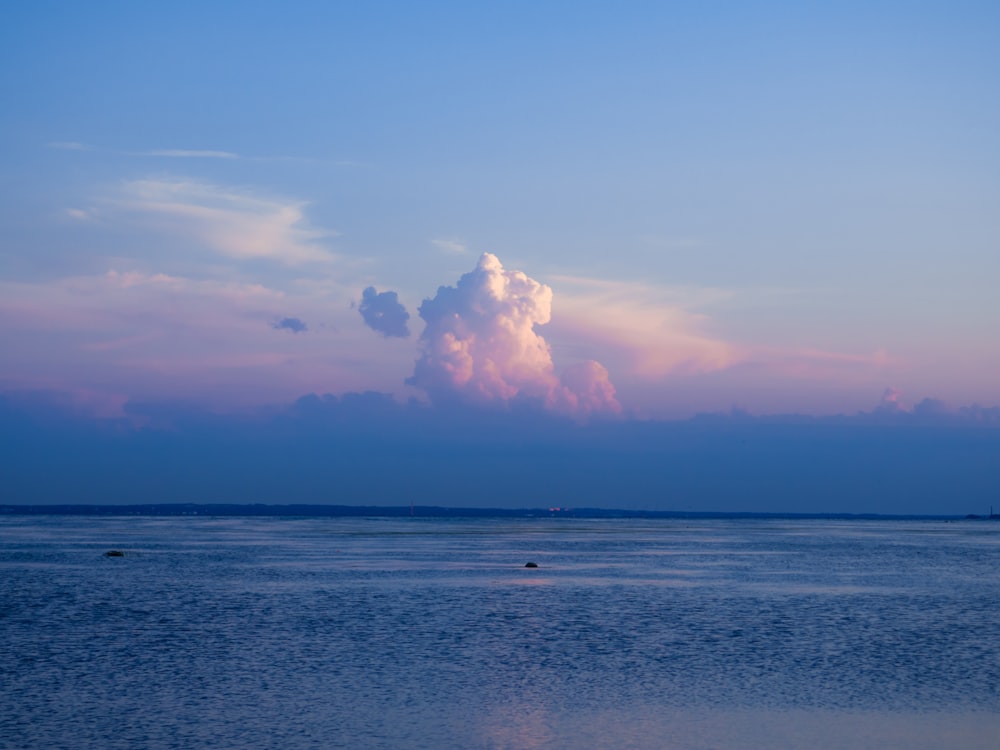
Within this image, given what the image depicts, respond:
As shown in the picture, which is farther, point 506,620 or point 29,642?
point 506,620

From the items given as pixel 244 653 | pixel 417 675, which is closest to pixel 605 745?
pixel 417 675

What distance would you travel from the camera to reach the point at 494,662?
129ft

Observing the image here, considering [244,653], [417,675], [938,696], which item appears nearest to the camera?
[938,696]

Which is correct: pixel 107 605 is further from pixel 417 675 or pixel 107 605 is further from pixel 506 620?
pixel 417 675

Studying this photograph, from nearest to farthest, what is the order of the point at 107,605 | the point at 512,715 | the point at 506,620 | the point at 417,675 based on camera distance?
the point at 512,715
the point at 417,675
the point at 506,620
the point at 107,605

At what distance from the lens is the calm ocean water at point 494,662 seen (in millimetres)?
28000

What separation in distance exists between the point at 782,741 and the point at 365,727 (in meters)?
10.5

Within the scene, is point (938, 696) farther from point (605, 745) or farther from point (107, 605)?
point (107, 605)

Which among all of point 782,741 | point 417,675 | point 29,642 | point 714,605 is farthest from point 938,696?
point 29,642

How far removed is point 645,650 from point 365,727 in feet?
55.1

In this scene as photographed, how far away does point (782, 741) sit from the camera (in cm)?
2698

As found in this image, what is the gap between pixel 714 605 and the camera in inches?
2379

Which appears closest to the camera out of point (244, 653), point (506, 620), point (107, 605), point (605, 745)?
point (605, 745)

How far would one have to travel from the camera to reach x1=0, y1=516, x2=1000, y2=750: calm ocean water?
28.0m
